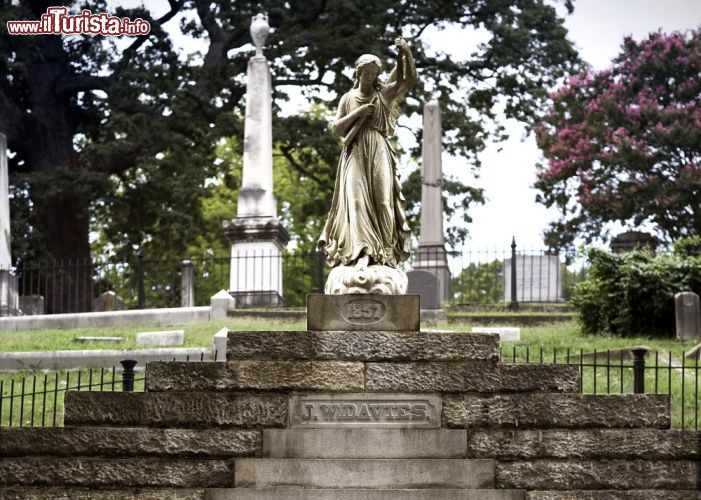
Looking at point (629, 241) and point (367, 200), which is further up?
point (629, 241)

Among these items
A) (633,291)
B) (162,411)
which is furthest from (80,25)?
(162,411)

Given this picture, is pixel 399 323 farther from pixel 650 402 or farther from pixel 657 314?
pixel 657 314

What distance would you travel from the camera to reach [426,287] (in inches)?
840

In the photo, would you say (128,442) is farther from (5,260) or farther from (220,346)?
(5,260)

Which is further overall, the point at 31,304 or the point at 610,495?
the point at 31,304

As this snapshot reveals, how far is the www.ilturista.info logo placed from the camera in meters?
28.9

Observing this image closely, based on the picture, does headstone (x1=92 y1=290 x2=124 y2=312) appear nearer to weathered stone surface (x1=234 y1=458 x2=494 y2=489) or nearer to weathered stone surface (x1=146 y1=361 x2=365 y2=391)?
weathered stone surface (x1=146 y1=361 x2=365 y2=391)

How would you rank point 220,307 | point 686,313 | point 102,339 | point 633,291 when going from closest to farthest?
point 686,313 < point 102,339 < point 633,291 < point 220,307

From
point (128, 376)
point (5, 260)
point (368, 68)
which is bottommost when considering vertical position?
point (128, 376)

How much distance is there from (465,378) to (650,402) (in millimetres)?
1623

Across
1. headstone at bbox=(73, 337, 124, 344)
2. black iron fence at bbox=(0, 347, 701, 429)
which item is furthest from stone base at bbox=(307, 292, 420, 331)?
headstone at bbox=(73, 337, 124, 344)

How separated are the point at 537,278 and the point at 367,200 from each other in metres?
14.3

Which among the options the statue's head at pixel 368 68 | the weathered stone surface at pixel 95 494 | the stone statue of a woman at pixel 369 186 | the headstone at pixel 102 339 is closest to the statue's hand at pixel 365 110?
the stone statue of a woman at pixel 369 186

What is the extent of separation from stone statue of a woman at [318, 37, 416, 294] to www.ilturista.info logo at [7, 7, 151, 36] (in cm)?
1781
